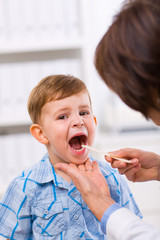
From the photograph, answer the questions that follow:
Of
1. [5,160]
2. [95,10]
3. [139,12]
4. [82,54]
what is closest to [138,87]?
[139,12]

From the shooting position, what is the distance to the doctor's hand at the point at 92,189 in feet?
2.87

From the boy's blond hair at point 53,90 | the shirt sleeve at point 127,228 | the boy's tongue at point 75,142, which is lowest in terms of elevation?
the shirt sleeve at point 127,228

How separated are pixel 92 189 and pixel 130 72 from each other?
0.35 metres

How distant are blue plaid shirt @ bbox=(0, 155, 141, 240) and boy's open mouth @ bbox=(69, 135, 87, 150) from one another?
4.7 inches

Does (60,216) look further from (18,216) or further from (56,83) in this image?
(56,83)

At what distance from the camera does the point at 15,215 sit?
1.09 metres

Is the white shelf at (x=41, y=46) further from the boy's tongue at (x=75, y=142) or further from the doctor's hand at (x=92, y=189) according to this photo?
the doctor's hand at (x=92, y=189)

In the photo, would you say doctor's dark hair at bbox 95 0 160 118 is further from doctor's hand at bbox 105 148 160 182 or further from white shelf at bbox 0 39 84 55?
white shelf at bbox 0 39 84 55

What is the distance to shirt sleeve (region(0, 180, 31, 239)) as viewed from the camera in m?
1.08

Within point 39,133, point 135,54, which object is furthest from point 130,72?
point 39,133

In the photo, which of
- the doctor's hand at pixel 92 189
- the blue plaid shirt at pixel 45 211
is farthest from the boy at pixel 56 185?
A: the doctor's hand at pixel 92 189

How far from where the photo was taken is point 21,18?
1.93 meters

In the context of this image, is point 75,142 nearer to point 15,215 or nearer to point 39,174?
point 39,174

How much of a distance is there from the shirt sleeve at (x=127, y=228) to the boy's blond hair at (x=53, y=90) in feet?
1.42
